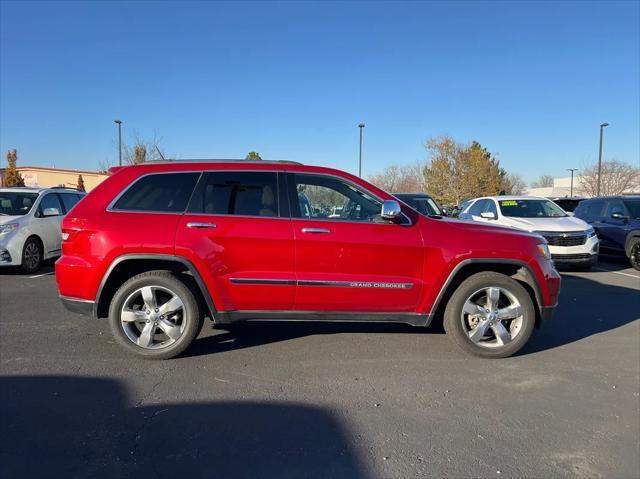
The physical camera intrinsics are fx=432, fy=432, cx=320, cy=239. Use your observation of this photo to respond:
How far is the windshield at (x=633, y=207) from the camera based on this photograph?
1047cm

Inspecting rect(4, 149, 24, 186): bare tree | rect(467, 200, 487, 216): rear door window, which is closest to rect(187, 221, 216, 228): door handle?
rect(467, 200, 487, 216): rear door window

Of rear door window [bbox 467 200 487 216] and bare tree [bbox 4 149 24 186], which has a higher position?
bare tree [bbox 4 149 24 186]

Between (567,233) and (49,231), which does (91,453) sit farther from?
(567,233)

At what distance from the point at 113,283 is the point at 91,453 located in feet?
6.21

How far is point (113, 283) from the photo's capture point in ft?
13.8

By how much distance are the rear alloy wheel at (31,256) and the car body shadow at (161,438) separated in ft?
19.8

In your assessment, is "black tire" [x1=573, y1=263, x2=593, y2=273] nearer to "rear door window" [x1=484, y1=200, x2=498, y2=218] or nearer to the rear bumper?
"rear door window" [x1=484, y1=200, x2=498, y2=218]

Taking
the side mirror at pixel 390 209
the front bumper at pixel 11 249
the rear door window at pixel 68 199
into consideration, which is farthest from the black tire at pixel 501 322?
the rear door window at pixel 68 199

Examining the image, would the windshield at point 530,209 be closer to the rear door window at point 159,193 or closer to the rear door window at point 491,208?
the rear door window at point 491,208

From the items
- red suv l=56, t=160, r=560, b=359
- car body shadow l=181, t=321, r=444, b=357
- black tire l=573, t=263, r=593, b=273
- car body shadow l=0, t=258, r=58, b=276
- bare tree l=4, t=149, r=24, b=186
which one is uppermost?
bare tree l=4, t=149, r=24, b=186

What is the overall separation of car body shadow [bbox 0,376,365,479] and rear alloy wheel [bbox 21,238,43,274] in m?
6.04

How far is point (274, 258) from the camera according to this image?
4008mm

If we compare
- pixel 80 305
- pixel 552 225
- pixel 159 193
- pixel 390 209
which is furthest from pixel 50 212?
pixel 552 225

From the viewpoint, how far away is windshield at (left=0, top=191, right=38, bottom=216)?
878 centimetres
